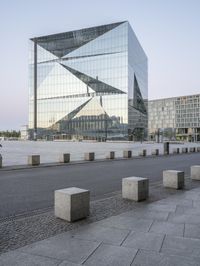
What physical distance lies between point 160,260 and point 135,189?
4478mm

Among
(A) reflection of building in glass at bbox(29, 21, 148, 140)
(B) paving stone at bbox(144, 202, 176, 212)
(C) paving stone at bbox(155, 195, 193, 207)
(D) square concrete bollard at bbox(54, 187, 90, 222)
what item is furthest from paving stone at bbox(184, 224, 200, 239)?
(A) reflection of building in glass at bbox(29, 21, 148, 140)

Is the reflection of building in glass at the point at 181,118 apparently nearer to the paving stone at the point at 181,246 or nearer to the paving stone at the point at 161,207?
the paving stone at the point at 161,207

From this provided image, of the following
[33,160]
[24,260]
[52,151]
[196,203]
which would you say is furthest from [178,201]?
[52,151]

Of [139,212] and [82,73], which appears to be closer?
[139,212]

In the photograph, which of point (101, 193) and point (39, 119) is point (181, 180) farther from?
point (39, 119)

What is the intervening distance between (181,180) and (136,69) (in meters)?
112

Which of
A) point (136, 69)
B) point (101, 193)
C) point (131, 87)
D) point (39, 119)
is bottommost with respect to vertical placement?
point (101, 193)

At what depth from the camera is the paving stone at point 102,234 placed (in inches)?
220

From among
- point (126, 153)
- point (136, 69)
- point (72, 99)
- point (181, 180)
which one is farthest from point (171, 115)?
point (181, 180)

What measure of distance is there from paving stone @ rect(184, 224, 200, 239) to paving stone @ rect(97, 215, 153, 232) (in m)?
0.79

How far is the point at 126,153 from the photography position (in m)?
29.1

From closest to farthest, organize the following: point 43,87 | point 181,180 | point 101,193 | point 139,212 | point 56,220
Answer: point 56,220 → point 139,212 → point 101,193 → point 181,180 → point 43,87

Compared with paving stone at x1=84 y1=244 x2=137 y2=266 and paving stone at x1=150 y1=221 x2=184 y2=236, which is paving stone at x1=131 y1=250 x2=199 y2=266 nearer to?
paving stone at x1=84 y1=244 x2=137 y2=266

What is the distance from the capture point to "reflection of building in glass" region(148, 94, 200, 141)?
171875 millimetres
